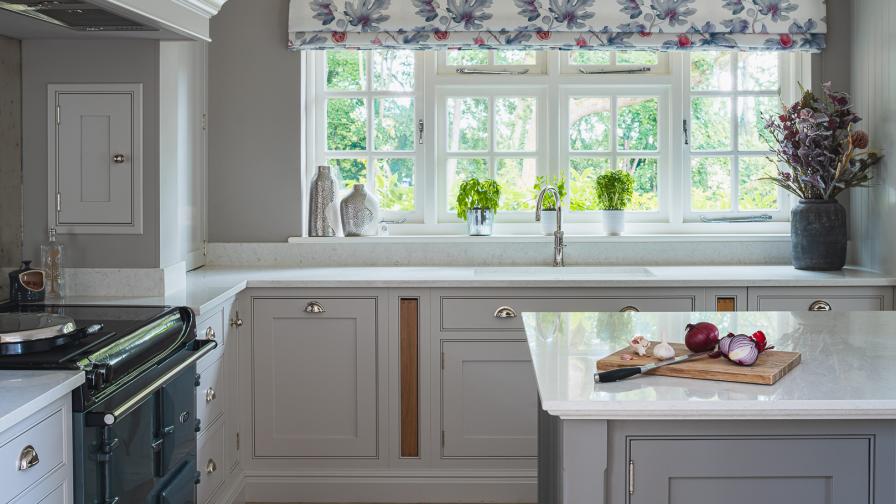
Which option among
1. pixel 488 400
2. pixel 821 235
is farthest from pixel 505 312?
pixel 821 235

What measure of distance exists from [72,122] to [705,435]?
2324mm

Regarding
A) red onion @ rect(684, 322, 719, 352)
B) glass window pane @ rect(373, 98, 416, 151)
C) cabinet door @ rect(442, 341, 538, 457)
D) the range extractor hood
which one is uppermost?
the range extractor hood

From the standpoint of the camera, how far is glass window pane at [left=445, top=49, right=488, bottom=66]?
450 centimetres

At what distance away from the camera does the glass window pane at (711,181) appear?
4547mm

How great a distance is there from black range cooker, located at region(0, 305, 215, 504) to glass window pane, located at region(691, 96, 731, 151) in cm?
269

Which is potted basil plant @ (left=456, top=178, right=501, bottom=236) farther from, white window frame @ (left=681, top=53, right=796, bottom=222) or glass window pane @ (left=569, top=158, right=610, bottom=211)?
white window frame @ (left=681, top=53, right=796, bottom=222)

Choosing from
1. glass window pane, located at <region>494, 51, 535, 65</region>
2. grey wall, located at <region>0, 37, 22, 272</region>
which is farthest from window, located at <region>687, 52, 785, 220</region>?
grey wall, located at <region>0, 37, 22, 272</region>

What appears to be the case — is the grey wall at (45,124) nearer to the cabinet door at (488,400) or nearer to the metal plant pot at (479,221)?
the cabinet door at (488,400)

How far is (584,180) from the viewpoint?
4543mm

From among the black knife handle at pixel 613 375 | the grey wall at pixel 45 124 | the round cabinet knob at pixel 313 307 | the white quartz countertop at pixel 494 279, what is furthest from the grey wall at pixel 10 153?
the black knife handle at pixel 613 375

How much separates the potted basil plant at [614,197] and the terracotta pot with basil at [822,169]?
0.71 metres

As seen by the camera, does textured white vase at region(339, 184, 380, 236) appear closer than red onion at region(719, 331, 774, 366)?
No

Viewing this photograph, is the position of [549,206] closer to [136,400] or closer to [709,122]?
[709,122]

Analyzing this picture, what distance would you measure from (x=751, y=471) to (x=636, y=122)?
296 centimetres
